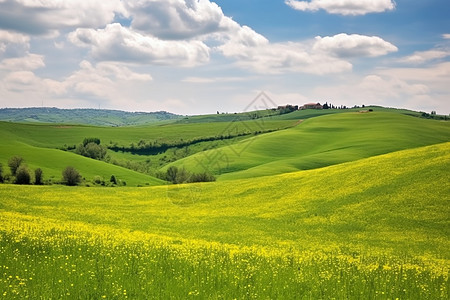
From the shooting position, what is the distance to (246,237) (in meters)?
27.9

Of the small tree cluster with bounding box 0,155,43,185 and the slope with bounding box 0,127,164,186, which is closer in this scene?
the small tree cluster with bounding box 0,155,43,185

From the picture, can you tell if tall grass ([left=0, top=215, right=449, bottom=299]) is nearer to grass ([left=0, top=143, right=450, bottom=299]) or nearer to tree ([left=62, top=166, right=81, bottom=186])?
grass ([left=0, top=143, right=450, bottom=299])

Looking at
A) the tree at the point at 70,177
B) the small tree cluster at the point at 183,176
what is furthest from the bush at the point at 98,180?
the small tree cluster at the point at 183,176

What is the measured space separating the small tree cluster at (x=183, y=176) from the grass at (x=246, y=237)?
101 ft

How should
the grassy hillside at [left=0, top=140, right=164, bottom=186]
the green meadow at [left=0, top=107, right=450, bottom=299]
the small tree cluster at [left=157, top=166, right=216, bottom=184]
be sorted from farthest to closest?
1. the grassy hillside at [left=0, top=140, right=164, bottom=186]
2. the small tree cluster at [left=157, top=166, right=216, bottom=184]
3. the green meadow at [left=0, top=107, right=450, bottom=299]

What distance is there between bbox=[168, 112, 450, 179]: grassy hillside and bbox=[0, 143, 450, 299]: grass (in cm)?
4743

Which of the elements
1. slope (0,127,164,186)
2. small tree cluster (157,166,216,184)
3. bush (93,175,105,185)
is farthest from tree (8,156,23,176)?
small tree cluster (157,166,216,184)

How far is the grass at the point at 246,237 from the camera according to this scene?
1020 cm

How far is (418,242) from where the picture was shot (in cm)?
2672

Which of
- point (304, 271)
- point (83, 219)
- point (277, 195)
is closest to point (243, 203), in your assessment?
point (277, 195)

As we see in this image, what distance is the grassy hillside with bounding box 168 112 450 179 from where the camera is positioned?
329 feet

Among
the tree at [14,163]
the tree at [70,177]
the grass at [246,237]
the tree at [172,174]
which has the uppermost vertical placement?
the grass at [246,237]

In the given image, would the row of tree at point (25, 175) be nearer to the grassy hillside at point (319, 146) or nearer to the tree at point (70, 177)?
the tree at point (70, 177)

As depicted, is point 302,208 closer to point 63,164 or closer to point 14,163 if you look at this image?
point 14,163
